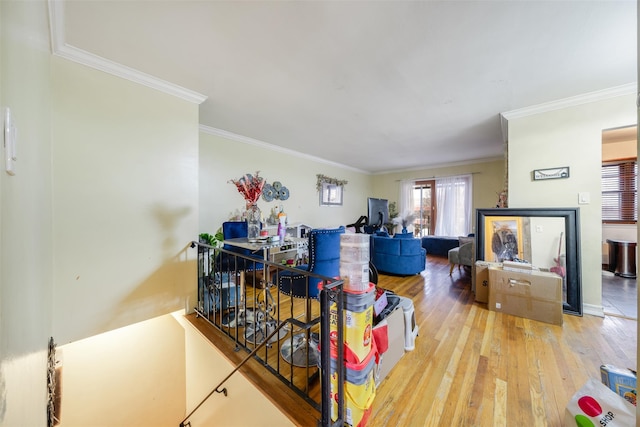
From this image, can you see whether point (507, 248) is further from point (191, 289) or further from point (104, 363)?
point (104, 363)

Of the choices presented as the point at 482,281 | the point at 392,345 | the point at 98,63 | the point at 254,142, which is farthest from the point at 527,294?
the point at 98,63

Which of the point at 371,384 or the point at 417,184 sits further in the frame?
the point at 417,184

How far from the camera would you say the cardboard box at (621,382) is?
115 centimetres

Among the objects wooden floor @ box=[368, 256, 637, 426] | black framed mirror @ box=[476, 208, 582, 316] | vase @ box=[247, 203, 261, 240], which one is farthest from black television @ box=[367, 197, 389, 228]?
vase @ box=[247, 203, 261, 240]

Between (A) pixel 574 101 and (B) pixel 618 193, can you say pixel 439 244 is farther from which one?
(A) pixel 574 101

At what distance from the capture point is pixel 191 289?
2404 millimetres

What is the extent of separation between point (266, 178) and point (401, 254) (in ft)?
9.53

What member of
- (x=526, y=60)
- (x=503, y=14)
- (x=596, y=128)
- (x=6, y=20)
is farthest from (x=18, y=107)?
(x=596, y=128)

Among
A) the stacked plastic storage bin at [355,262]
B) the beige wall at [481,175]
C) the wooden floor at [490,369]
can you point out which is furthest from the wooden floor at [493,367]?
the beige wall at [481,175]

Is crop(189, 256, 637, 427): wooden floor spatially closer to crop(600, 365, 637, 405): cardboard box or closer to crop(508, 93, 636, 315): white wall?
crop(600, 365, 637, 405): cardboard box

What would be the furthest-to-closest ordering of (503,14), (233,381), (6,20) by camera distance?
(233,381)
(503,14)
(6,20)

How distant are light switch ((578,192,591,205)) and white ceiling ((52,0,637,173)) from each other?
Answer: 111 centimetres

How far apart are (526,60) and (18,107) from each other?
3.08 m

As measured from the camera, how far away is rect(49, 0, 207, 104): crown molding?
1.45 meters
